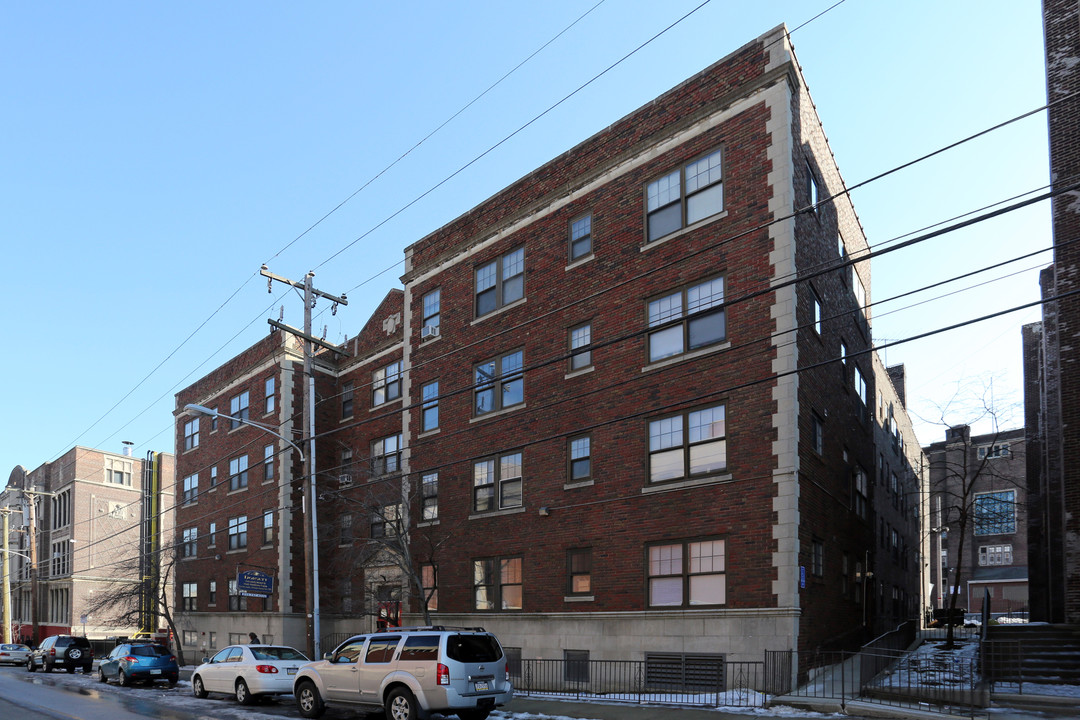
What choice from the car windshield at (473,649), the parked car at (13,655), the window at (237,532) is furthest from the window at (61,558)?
the car windshield at (473,649)

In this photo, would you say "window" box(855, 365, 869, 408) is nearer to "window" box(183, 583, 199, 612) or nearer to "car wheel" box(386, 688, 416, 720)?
"car wheel" box(386, 688, 416, 720)

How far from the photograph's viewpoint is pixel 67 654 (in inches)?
1506

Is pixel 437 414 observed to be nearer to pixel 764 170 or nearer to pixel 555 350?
pixel 555 350

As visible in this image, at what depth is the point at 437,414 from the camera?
1188 inches

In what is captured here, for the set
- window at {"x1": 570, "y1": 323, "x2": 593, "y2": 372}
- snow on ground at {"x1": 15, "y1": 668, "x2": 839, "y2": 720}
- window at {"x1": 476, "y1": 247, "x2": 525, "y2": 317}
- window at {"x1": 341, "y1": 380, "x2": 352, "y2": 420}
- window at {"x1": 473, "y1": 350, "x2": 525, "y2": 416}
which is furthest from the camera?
window at {"x1": 341, "y1": 380, "x2": 352, "y2": 420}

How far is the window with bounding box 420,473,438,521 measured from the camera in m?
29.6

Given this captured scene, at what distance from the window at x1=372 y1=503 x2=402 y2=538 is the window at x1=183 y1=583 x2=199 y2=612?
1565 cm

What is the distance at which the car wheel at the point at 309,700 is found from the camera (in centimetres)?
1827

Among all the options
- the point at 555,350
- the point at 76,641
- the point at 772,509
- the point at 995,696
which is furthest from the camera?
the point at 76,641

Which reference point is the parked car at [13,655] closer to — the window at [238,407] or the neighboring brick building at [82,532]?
the neighboring brick building at [82,532]

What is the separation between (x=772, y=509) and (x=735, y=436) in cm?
195

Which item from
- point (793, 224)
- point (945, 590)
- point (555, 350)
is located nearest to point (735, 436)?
point (793, 224)

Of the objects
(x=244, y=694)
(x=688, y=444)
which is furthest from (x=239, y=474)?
(x=688, y=444)

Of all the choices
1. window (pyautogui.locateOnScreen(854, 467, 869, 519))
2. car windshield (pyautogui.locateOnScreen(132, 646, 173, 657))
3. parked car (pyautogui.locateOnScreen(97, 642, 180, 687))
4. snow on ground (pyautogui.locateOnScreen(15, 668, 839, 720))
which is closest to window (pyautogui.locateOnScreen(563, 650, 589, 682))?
snow on ground (pyautogui.locateOnScreen(15, 668, 839, 720))
